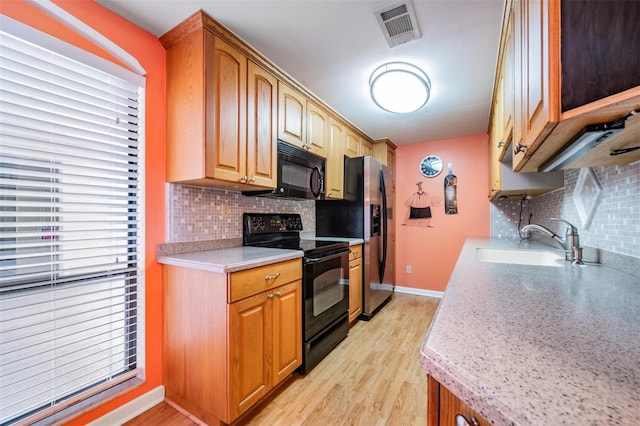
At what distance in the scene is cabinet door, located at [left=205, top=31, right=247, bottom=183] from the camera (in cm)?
158

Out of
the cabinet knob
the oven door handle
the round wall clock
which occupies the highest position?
the round wall clock

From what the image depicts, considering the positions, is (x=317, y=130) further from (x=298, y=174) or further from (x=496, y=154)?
(x=496, y=154)

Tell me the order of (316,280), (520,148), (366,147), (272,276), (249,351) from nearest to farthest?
(520,148)
(249,351)
(272,276)
(316,280)
(366,147)

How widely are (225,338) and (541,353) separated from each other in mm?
1312

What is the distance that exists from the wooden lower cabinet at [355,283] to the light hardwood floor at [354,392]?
251 mm

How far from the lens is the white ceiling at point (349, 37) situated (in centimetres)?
144

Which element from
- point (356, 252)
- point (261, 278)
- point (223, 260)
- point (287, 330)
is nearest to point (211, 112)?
point (223, 260)

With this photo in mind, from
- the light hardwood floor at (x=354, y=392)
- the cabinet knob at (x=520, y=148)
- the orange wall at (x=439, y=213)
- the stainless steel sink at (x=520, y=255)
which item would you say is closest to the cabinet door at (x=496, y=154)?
the stainless steel sink at (x=520, y=255)

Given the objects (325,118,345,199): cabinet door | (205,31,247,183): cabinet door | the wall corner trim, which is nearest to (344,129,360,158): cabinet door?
(325,118,345,199): cabinet door

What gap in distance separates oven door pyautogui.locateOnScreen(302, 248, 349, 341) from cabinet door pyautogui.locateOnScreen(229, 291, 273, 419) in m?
0.37

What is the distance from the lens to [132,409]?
155 cm

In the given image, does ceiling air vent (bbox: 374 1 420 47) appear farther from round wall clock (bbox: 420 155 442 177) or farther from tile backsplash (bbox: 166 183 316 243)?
round wall clock (bbox: 420 155 442 177)

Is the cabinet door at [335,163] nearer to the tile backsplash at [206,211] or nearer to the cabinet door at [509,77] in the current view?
the tile backsplash at [206,211]

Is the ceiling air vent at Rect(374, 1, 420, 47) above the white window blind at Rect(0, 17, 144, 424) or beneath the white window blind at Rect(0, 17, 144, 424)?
above
